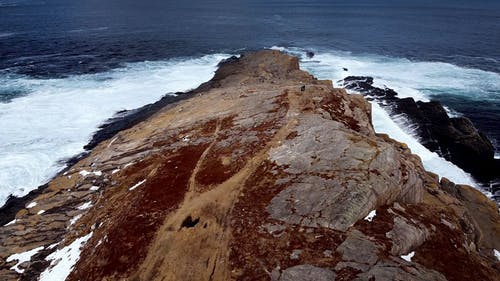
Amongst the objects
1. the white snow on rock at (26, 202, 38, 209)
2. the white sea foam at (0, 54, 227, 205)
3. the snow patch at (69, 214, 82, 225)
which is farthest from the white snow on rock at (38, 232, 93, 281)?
the white sea foam at (0, 54, 227, 205)

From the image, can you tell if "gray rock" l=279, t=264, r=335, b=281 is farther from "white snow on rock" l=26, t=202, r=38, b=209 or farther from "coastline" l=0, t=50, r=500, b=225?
"coastline" l=0, t=50, r=500, b=225

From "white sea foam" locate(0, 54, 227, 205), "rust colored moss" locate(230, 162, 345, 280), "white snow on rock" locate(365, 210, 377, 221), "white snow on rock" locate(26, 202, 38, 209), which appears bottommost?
"white sea foam" locate(0, 54, 227, 205)

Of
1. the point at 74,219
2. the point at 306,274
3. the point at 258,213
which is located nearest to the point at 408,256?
the point at 306,274

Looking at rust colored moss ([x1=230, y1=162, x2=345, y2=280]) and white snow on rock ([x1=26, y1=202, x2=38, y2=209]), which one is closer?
rust colored moss ([x1=230, y1=162, x2=345, y2=280])

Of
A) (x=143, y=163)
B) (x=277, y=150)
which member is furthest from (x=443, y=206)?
(x=143, y=163)

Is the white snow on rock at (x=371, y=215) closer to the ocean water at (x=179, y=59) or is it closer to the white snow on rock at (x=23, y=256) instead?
the white snow on rock at (x=23, y=256)

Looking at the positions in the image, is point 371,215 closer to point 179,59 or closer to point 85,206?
point 85,206
